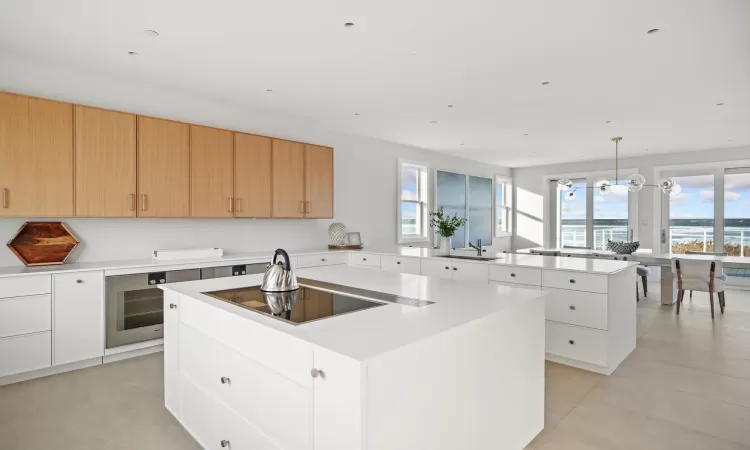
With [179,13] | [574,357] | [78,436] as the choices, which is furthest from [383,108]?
[78,436]

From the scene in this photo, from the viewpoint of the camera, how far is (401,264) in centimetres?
455

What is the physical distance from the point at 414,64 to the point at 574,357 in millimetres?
2740

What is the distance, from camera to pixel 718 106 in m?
4.45

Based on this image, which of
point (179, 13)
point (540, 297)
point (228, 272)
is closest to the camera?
point (540, 297)

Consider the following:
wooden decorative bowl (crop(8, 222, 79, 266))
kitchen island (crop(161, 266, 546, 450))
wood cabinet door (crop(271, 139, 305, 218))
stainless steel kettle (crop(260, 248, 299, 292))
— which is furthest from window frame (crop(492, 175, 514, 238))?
wooden decorative bowl (crop(8, 222, 79, 266))

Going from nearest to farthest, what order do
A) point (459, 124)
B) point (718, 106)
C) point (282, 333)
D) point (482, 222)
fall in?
point (282, 333) → point (718, 106) → point (459, 124) → point (482, 222)

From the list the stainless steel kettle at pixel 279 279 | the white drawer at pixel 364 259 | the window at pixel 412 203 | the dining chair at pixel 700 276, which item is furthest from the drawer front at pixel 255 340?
the dining chair at pixel 700 276

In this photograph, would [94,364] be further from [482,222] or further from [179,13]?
[482,222]

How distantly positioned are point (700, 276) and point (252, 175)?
560cm

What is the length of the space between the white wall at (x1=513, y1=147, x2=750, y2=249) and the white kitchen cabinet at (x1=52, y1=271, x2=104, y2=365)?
8.41 metres

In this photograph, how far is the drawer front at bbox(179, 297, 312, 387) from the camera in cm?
133

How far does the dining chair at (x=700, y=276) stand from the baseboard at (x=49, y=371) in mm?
6437

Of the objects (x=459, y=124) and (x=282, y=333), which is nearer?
(x=282, y=333)

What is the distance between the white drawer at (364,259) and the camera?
4.85 metres
